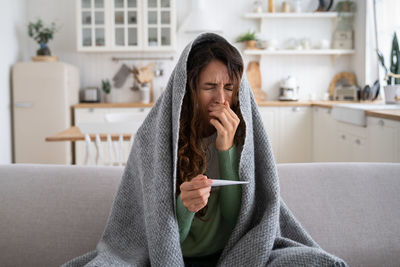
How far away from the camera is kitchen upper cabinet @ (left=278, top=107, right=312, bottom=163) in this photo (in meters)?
4.51

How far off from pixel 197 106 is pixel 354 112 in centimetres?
229

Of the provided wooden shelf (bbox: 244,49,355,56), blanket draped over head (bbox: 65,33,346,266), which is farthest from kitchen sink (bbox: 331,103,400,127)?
blanket draped over head (bbox: 65,33,346,266)

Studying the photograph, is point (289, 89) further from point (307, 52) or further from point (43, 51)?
point (43, 51)

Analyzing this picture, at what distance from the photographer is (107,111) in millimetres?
4559

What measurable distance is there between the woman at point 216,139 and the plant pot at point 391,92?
257 centimetres

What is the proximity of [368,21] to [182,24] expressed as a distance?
2092 mm

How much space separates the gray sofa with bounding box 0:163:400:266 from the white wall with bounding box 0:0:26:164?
120 inches

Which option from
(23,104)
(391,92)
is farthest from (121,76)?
(391,92)

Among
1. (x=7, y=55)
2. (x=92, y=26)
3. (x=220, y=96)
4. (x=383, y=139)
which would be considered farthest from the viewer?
(x=92, y=26)

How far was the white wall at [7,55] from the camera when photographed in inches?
163

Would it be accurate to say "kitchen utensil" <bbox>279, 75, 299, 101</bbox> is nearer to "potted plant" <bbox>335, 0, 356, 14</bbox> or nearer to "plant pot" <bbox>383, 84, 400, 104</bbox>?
"potted plant" <bbox>335, 0, 356, 14</bbox>

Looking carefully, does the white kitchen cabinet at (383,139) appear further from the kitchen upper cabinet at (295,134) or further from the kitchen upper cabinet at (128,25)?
the kitchen upper cabinet at (128,25)

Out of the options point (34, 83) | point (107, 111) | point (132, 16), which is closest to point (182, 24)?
point (132, 16)

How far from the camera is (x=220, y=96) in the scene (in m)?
1.18
